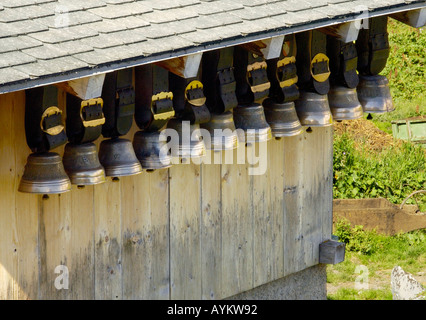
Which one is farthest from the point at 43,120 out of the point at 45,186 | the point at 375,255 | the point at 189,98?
the point at 375,255

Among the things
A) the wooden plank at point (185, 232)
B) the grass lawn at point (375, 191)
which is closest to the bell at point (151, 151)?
the wooden plank at point (185, 232)

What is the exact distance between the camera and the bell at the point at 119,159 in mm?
4234

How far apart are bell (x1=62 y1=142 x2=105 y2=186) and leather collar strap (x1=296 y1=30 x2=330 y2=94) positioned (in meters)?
1.73

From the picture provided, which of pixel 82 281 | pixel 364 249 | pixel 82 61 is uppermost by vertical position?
pixel 82 61

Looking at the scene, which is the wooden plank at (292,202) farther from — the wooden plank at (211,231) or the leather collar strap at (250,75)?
the leather collar strap at (250,75)

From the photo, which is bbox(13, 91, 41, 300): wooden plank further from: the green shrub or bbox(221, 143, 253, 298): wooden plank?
the green shrub

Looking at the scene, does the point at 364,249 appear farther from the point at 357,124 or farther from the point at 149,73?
the point at 149,73

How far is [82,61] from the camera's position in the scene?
3416 millimetres

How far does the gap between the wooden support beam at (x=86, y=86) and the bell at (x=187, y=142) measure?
0.93 meters

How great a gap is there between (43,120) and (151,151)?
758 millimetres

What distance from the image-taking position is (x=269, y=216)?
5820 mm

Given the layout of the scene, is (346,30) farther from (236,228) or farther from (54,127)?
(54,127)
